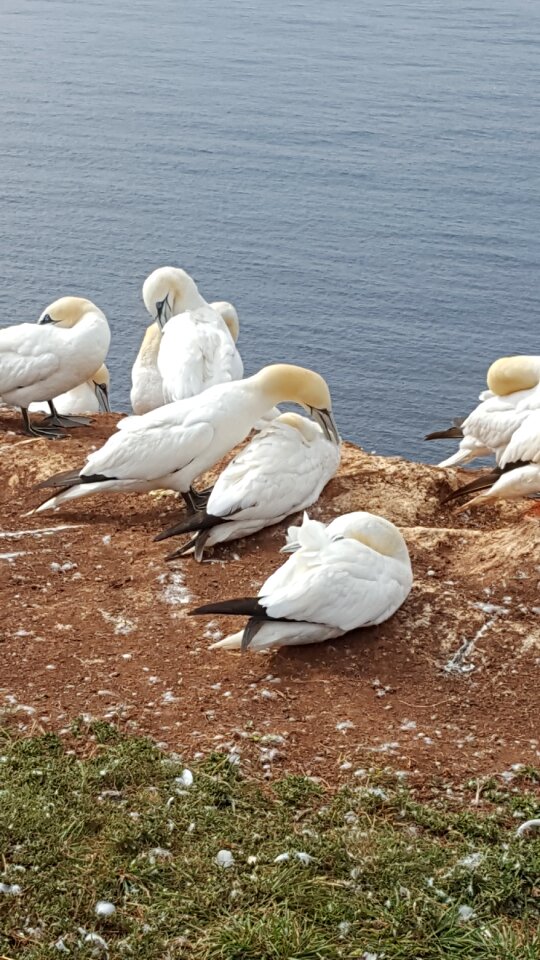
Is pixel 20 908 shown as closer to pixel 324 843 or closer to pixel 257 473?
pixel 324 843

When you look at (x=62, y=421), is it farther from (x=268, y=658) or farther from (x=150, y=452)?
(x=268, y=658)

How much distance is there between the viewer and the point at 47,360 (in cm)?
873

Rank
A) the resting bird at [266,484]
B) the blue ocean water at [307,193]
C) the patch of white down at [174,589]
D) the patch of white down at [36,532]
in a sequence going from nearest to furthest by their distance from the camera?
the patch of white down at [174,589]
the resting bird at [266,484]
the patch of white down at [36,532]
the blue ocean water at [307,193]

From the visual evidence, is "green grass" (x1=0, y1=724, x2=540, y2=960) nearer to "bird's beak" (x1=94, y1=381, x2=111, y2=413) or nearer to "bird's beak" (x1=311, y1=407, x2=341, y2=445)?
"bird's beak" (x1=311, y1=407, x2=341, y2=445)

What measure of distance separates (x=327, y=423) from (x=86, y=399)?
3502 mm

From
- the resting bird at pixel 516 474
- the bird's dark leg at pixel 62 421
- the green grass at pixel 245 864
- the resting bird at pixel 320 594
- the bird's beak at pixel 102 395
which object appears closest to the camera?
the green grass at pixel 245 864

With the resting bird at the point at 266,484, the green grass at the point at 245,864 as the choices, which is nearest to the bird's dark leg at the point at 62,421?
the resting bird at the point at 266,484

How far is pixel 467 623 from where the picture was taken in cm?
585

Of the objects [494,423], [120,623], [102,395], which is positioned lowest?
[102,395]

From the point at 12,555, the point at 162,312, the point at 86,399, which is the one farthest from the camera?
the point at 86,399

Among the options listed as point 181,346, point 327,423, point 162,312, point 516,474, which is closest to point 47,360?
point 181,346

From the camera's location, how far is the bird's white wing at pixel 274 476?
21.7ft

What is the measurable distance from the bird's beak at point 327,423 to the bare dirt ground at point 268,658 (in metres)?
0.39

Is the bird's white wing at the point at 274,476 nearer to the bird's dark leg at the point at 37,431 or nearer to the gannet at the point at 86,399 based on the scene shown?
the bird's dark leg at the point at 37,431
